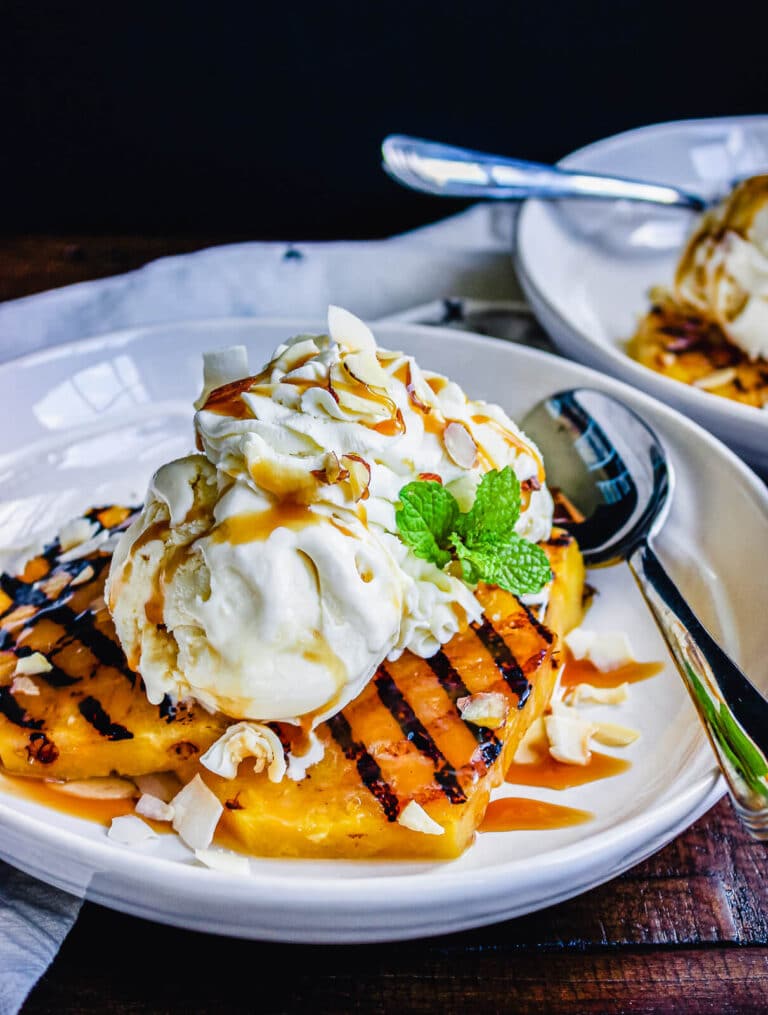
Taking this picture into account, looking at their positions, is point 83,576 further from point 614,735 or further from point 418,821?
point 614,735

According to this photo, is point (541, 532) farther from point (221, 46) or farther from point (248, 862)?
point (221, 46)

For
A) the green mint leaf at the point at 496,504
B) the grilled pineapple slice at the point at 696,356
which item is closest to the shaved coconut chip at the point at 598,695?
the green mint leaf at the point at 496,504

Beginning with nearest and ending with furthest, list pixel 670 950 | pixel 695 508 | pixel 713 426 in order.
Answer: pixel 670 950 < pixel 695 508 < pixel 713 426

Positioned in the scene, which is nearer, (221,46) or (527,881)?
(527,881)

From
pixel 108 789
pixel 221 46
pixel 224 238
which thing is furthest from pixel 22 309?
pixel 108 789

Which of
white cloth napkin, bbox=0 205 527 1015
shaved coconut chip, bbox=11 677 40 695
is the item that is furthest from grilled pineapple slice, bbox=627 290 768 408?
shaved coconut chip, bbox=11 677 40 695

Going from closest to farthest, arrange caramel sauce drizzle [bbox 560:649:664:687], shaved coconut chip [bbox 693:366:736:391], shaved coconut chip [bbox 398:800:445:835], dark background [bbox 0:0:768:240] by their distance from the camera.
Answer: shaved coconut chip [bbox 398:800:445:835] → caramel sauce drizzle [bbox 560:649:664:687] → shaved coconut chip [bbox 693:366:736:391] → dark background [bbox 0:0:768:240]

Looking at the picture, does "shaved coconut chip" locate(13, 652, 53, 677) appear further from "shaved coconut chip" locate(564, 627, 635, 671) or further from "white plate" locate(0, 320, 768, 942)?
"shaved coconut chip" locate(564, 627, 635, 671)
